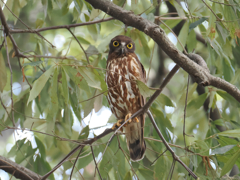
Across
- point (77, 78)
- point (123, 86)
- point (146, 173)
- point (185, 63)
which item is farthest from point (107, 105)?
point (185, 63)

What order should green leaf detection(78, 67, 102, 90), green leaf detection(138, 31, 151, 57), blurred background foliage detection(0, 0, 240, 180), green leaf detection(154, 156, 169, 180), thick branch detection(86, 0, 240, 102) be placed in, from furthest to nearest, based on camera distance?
green leaf detection(138, 31, 151, 57) < green leaf detection(154, 156, 169, 180) < blurred background foliage detection(0, 0, 240, 180) < green leaf detection(78, 67, 102, 90) < thick branch detection(86, 0, 240, 102)

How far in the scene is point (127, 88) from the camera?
9.77 ft

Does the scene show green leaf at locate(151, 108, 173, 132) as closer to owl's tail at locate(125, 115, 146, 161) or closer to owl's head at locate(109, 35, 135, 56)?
owl's tail at locate(125, 115, 146, 161)

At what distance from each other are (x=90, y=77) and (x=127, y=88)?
104 cm

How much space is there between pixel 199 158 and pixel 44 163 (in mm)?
1661

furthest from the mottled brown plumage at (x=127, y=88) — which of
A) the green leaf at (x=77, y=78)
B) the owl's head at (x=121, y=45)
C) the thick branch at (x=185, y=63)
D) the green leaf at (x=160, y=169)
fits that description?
the thick branch at (x=185, y=63)

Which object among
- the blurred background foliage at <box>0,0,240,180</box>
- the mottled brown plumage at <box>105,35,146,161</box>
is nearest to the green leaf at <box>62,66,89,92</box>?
the blurred background foliage at <box>0,0,240,180</box>

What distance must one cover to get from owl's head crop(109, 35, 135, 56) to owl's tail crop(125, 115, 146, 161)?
800 mm

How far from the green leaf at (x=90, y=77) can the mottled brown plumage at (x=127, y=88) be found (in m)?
0.89

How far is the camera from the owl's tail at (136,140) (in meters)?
2.93

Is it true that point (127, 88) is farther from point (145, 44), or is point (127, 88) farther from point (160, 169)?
point (160, 169)

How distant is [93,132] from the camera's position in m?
2.90

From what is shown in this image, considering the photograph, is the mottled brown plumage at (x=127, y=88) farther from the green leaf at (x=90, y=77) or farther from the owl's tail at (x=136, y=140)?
the green leaf at (x=90, y=77)

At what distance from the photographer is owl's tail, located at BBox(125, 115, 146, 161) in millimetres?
2930
